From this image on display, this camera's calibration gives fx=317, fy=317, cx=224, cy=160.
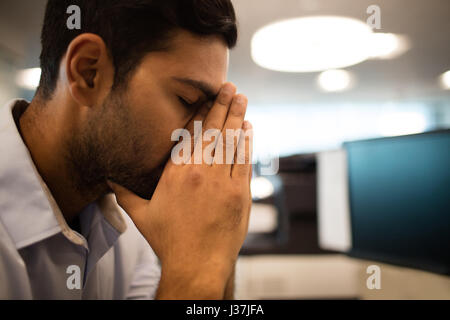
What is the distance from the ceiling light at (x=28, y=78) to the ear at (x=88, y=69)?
0.14m

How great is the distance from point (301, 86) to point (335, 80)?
0.80 meters

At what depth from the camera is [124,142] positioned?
584 millimetres

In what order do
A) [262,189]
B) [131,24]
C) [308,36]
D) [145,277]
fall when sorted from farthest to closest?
[262,189] < [308,36] < [145,277] < [131,24]

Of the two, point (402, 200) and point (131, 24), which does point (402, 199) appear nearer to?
point (402, 200)

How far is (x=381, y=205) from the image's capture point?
1002mm

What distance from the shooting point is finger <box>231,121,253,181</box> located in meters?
0.57

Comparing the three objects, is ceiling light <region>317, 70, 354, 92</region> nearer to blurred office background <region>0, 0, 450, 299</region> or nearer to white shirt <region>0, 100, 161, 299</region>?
blurred office background <region>0, 0, 450, 299</region>

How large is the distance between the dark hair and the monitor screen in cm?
66

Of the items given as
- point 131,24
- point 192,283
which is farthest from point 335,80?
point 192,283

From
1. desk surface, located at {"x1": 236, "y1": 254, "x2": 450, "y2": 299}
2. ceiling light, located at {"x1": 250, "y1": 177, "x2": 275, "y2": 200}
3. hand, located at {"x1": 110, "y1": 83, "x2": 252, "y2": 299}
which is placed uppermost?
ceiling light, located at {"x1": 250, "y1": 177, "x2": 275, "y2": 200}

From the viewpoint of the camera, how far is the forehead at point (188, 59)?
577 mm

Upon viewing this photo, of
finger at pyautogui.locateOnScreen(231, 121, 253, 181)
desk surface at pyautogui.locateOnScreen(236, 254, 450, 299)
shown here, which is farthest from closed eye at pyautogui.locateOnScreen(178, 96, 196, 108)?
desk surface at pyautogui.locateOnScreen(236, 254, 450, 299)

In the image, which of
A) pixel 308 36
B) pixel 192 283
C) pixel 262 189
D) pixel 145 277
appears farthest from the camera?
pixel 262 189

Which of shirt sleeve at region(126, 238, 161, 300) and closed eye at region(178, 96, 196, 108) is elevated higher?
closed eye at region(178, 96, 196, 108)
